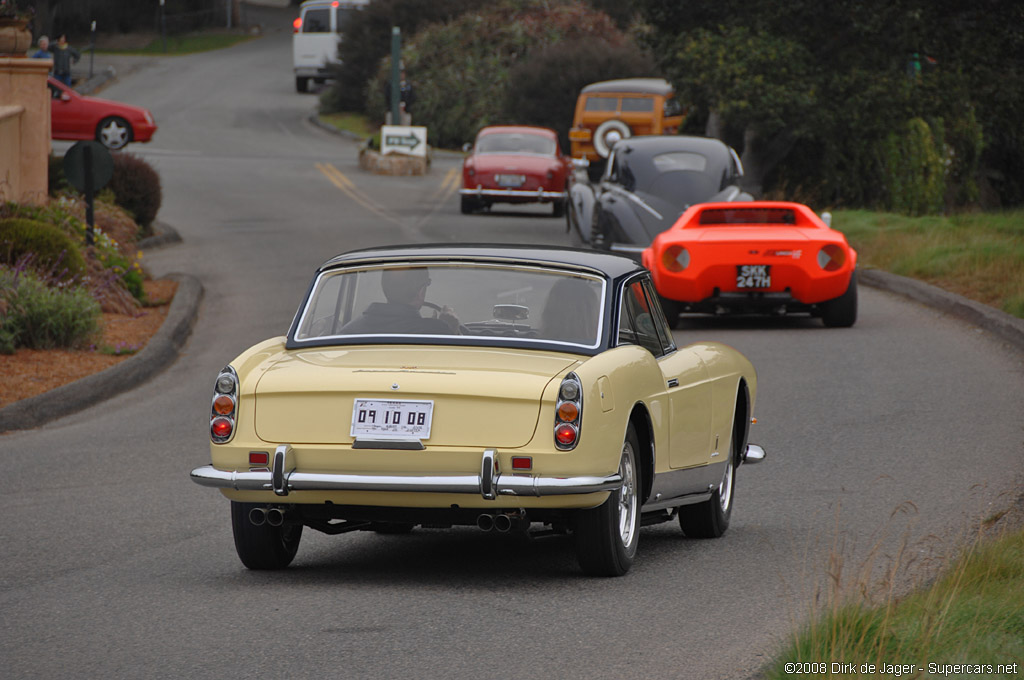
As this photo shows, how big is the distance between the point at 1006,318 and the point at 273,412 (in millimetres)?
11277

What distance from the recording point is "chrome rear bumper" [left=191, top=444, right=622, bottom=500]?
19.9 ft

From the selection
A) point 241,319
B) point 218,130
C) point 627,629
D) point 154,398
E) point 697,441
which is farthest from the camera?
point 218,130

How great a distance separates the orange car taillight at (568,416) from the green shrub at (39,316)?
9.82 m

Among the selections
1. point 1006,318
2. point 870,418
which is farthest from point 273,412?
point 1006,318

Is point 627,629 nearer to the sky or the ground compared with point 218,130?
nearer to the sky

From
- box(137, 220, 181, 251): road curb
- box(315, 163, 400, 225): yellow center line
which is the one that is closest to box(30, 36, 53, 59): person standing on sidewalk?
box(315, 163, 400, 225): yellow center line

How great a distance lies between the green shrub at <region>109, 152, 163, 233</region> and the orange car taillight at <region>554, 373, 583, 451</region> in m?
19.9

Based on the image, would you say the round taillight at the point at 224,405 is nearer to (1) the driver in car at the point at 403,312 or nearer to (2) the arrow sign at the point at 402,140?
(1) the driver in car at the point at 403,312

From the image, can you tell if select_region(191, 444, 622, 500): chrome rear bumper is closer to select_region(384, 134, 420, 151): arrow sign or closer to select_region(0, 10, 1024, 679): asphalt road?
select_region(0, 10, 1024, 679): asphalt road

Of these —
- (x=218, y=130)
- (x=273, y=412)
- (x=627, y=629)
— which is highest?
(x=273, y=412)

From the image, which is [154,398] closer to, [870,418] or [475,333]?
[870,418]

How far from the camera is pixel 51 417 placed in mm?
12766

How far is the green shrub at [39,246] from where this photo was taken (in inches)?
650

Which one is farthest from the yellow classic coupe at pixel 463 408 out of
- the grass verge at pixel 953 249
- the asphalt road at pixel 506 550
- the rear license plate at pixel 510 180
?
the rear license plate at pixel 510 180
